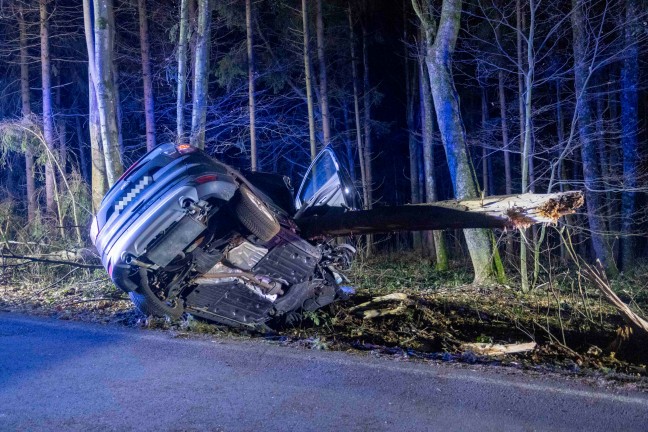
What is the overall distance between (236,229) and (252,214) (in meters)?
0.37

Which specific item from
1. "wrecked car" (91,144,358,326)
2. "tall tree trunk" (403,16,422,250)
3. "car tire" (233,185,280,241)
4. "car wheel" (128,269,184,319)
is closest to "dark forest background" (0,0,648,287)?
"tall tree trunk" (403,16,422,250)

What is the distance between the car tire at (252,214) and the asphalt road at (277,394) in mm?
1206

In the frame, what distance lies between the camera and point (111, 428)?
3863 mm

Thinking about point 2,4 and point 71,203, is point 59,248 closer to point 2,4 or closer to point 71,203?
point 71,203

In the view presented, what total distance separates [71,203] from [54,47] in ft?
36.9

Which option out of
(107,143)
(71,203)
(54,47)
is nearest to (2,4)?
(54,47)

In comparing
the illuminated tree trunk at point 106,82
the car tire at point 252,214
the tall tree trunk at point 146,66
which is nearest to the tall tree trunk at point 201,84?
the illuminated tree trunk at point 106,82

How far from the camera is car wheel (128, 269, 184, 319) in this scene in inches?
239

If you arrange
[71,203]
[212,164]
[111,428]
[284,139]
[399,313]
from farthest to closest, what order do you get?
1. [284,139]
2. [71,203]
3. [399,313]
4. [212,164]
5. [111,428]

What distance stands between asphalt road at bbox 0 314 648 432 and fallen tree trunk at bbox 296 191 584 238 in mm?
1580

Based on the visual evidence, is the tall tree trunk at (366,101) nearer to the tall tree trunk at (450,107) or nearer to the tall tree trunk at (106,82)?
the tall tree trunk at (450,107)

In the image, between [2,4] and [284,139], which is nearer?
[2,4]

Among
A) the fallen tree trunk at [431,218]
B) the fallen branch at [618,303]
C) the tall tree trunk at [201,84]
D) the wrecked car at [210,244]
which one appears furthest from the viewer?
the tall tree trunk at [201,84]

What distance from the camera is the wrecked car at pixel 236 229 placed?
5.75 meters
